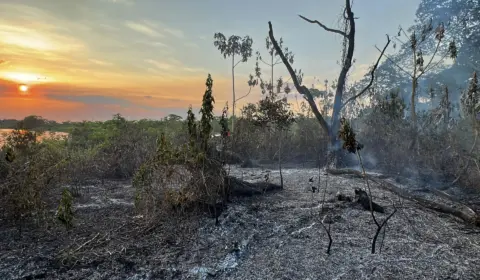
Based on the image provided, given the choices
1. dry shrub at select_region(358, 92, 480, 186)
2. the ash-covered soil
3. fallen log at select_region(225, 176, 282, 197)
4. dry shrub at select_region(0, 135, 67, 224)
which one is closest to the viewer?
the ash-covered soil

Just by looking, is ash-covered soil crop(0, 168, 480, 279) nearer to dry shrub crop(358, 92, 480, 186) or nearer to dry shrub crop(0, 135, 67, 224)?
dry shrub crop(0, 135, 67, 224)

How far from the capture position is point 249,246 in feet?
17.1

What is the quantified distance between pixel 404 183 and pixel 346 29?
5.93m

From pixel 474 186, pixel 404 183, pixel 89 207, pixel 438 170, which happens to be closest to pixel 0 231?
pixel 89 207

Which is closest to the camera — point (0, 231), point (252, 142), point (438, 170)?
point (0, 231)

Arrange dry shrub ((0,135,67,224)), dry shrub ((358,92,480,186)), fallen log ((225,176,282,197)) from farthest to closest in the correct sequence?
dry shrub ((358,92,480,186)) → fallen log ((225,176,282,197)) → dry shrub ((0,135,67,224))

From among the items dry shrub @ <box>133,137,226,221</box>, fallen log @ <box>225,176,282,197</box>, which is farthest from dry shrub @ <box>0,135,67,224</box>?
fallen log @ <box>225,176,282,197</box>

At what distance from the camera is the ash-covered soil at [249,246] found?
4477 mm

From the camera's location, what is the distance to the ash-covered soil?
448cm

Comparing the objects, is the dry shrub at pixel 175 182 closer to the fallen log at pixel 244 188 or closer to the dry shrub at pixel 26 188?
the fallen log at pixel 244 188

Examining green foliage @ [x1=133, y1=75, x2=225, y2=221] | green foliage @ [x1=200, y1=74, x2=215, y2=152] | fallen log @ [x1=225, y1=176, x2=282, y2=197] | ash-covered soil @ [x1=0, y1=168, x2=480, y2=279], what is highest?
green foliage @ [x1=200, y1=74, x2=215, y2=152]

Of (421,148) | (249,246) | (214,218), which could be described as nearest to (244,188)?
(214,218)

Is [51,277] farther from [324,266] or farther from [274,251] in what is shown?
[324,266]

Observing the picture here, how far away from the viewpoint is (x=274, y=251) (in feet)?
16.5
